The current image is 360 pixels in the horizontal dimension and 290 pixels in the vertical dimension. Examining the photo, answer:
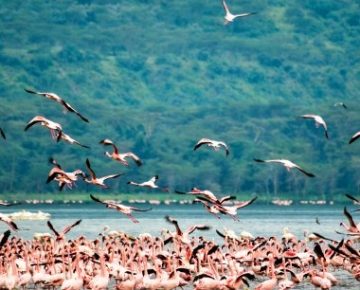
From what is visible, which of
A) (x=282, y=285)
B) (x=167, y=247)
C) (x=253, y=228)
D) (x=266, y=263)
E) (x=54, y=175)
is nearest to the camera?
(x=54, y=175)

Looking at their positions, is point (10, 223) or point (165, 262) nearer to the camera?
point (10, 223)

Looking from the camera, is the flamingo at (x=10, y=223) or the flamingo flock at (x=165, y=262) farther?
the flamingo flock at (x=165, y=262)

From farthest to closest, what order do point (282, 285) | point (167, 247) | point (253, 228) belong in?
point (253, 228), point (167, 247), point (282, 285)

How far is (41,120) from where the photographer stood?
115ft

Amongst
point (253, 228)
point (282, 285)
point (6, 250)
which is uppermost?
point (253, 228)

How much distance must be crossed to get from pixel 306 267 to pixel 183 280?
794 centimetres

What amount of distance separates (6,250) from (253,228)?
4858 centimetres

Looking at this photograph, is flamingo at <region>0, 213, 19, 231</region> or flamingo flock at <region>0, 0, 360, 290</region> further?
flamingo flock at <region>0, 0, 360, 290</region>

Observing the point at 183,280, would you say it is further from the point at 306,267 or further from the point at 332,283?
the point at 306,267

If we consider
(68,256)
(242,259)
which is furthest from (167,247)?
(68,256)

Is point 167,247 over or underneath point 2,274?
over

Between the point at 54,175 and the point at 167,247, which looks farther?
the point at 167,247

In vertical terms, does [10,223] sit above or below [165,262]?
below

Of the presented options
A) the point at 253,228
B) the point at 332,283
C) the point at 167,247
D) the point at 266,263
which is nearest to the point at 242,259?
the point at 266,263
